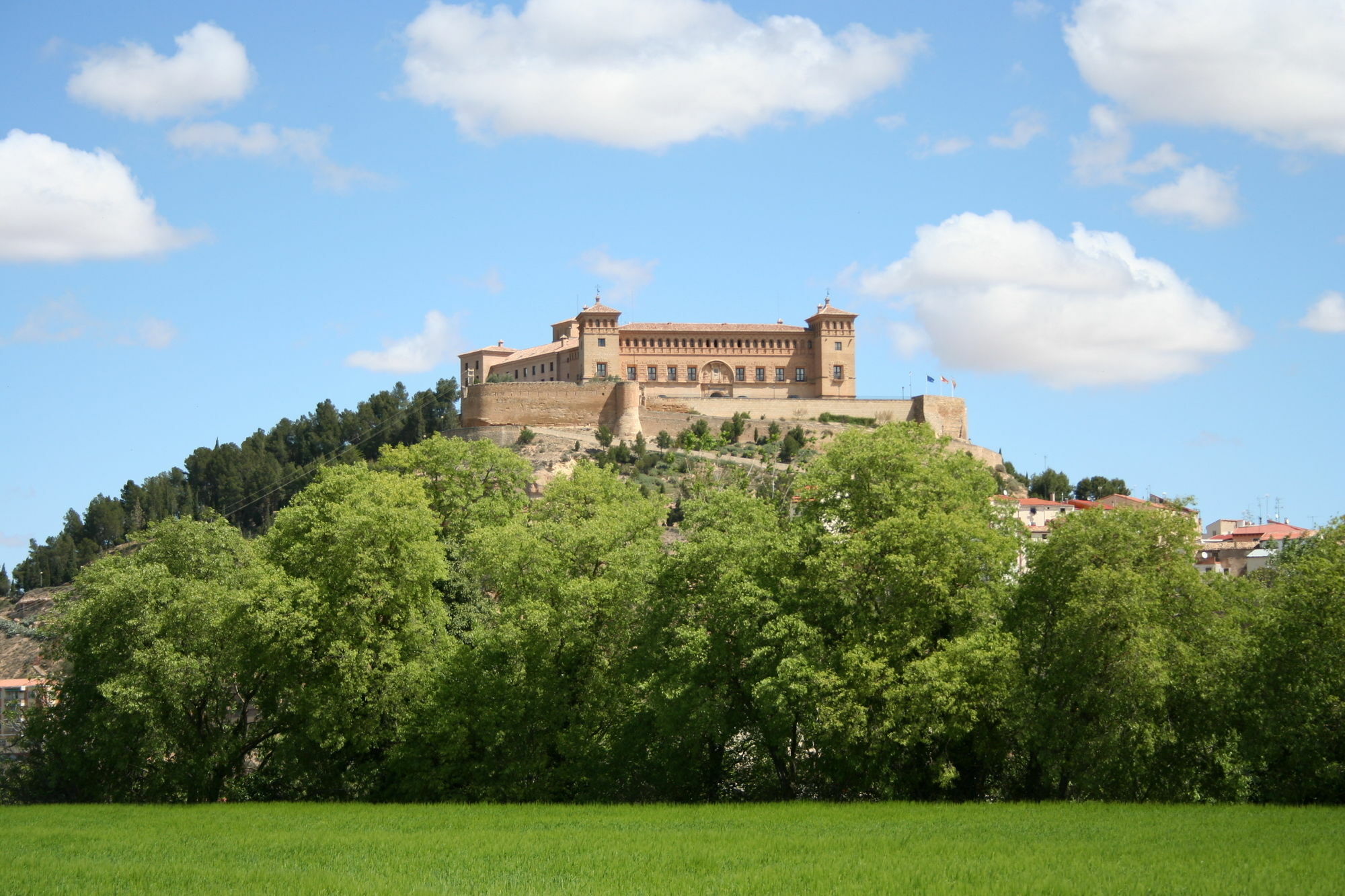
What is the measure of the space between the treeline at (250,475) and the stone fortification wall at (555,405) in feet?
31.8

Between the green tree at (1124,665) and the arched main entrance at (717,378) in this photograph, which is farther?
the arched main entrance at (717,378)

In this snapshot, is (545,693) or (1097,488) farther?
(1097,488)

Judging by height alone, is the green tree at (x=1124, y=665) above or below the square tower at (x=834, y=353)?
below

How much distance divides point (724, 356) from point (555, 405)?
16538mm

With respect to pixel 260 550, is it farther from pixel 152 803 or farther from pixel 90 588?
pixel 152 803

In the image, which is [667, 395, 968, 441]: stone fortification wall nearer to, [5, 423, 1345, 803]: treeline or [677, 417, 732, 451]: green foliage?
[677, 417, 732, 451]: green foliage

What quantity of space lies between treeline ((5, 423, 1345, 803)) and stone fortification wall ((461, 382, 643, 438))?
201 feet

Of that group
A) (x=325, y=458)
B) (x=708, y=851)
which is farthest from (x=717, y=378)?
(x=708, y=851)

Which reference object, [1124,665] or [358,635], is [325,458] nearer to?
[358,635]

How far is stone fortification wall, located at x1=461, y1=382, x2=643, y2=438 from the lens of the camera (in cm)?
10700

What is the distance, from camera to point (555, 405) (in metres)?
108

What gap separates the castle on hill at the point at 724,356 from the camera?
4498 inches

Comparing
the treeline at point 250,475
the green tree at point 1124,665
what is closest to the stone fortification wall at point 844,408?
the treeline at point 250,475

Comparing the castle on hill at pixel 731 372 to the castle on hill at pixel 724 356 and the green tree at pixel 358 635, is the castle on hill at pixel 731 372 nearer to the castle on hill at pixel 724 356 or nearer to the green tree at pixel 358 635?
the castle on hill at pixel 724 356
